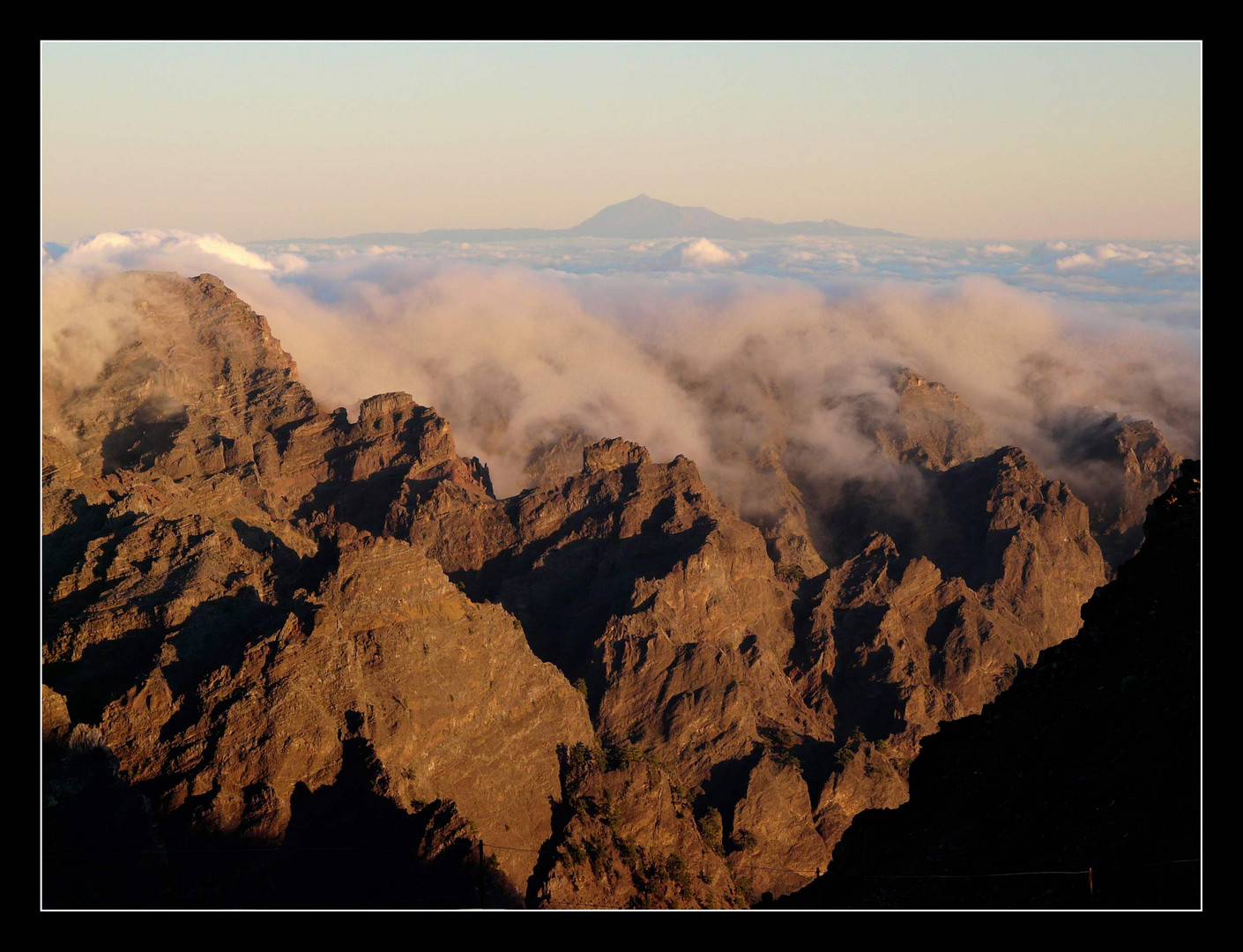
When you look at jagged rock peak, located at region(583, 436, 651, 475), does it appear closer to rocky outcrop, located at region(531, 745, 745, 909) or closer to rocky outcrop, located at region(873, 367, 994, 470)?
rocky outcrop, located at region(531, 745, 745, 909)

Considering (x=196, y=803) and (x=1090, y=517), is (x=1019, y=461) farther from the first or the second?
(x=196, y=803)

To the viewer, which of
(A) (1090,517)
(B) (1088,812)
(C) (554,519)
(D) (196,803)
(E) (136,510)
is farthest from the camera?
(A) (1090,517)

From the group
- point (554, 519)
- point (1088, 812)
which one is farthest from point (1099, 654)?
point (554, 519)

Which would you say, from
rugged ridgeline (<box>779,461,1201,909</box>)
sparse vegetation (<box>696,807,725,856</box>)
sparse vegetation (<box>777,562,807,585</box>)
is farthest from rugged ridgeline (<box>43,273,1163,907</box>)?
rugged ridgeline (<box>779,461,1201,909</box>)

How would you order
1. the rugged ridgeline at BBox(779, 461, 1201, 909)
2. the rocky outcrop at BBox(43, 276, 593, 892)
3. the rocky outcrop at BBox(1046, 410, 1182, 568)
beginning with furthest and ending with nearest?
the rocky outcrop at BBox(1046, 410, 1182, 568) → the rocky outcrop at BBox(43, 276, 593, 892) → the rugged ridgeline at BBox(779, 461, 1201, 909)

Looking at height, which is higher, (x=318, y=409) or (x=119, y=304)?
(x=119, y=304)

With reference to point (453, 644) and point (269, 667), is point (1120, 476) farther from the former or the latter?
point (269, 667)
